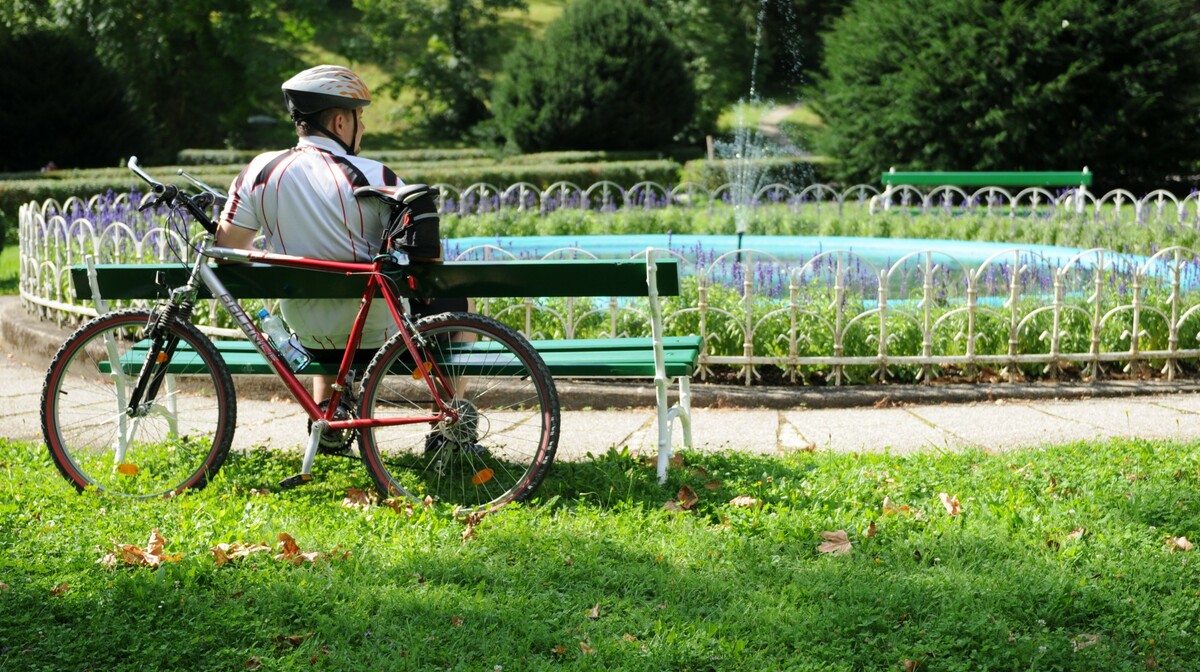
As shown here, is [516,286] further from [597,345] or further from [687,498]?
[687,498]

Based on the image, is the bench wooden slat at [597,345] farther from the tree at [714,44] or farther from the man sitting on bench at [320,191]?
the tree at [714,44]

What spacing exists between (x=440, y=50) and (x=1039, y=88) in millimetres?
18554

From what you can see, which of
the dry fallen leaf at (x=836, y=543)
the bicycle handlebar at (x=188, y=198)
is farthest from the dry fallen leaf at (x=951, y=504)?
the bicycle handlebar at (x=188, y=198)

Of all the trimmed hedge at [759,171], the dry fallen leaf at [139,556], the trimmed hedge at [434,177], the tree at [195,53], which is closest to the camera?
the dry fallen leaf at [139,556]

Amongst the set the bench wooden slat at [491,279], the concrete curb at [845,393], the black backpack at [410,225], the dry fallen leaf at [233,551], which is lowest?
the dry fallen leaf at [233,551]

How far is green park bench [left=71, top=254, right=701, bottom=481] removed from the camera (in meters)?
4.07

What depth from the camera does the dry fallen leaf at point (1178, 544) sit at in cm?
364

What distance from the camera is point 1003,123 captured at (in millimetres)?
17859

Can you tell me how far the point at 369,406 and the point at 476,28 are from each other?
30.2 metres

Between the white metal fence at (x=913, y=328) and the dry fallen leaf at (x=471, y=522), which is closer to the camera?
the dry fallen leaf at (x=471, y=522)

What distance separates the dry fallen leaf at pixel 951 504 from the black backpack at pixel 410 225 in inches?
76.2

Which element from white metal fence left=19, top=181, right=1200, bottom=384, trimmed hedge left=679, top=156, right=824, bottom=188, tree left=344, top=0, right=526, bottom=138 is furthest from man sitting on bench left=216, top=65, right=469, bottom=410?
tree left=344, top=0, right=526, bottom=138

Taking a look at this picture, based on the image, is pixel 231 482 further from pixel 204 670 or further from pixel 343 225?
pixel 204 670

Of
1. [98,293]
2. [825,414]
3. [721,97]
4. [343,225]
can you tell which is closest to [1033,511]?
[825,414]
